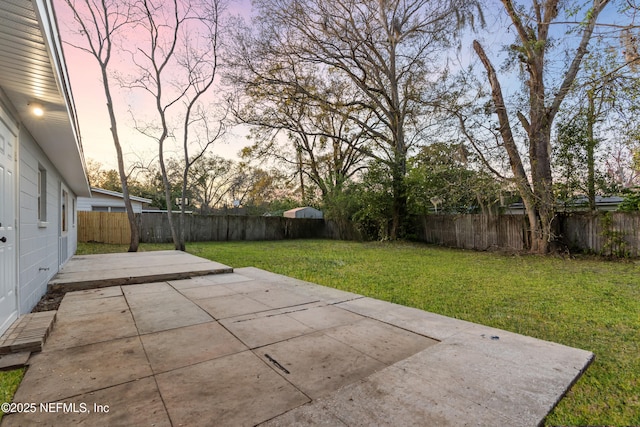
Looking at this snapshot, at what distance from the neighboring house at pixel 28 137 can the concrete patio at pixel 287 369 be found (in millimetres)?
753

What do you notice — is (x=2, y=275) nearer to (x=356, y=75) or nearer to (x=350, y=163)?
(x=356, y=75)

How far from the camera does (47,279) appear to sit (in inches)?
188

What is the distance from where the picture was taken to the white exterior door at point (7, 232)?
2.77 meters

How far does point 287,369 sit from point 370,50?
13.6m

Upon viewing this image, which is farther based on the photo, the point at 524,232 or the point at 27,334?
the point at 524,232

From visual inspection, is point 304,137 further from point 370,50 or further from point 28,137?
point 28,137

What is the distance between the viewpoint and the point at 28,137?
3.89m

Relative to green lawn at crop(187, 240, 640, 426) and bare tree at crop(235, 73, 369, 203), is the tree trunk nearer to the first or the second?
green lawn at crop(187, 240, 640, 426)

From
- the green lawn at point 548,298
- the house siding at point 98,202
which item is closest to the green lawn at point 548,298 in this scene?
the green lawn at point 548,298

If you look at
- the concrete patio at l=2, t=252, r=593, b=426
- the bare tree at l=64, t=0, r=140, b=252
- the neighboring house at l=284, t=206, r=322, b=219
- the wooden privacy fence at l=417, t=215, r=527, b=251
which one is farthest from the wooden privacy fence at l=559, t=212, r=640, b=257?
the neighboring house at l=284, t=206, r=322, b=219

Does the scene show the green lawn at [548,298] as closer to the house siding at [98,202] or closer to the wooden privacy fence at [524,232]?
the wooden privacy fence at [524,232]

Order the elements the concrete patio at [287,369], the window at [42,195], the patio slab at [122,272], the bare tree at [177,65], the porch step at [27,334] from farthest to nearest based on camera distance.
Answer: the bare tree at [177,65]
the window at [42,195]
the patio slab at [122,272]
the porch step at [27,334]
the concrete patio at [287,369]

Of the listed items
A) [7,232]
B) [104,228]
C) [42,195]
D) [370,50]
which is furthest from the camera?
[104,228]

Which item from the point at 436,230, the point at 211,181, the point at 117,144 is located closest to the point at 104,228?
the point at 117,144
